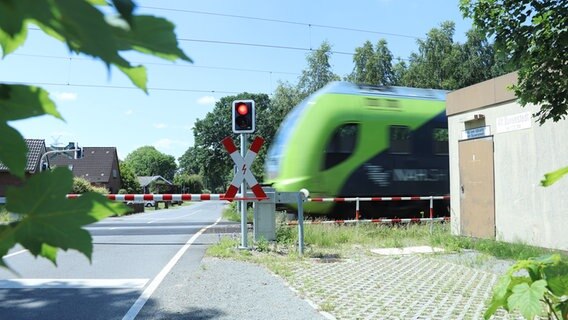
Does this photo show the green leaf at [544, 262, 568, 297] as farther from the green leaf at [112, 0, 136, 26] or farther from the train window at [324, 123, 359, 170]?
the train window at [324, 123, 359, 170]

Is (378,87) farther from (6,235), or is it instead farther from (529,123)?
(6,235)

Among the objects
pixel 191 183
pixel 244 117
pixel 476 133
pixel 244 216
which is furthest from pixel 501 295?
pixel 191 183

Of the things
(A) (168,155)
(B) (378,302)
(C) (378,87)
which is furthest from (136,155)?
(B) (378,302)

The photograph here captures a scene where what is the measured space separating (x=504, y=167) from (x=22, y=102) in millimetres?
10456

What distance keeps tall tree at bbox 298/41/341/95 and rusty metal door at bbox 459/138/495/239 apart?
3224cm

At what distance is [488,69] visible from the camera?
41.1 m

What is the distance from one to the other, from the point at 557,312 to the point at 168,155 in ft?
451

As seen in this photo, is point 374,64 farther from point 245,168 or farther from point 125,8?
point 125,8

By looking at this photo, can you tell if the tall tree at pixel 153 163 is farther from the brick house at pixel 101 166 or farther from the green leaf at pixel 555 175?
the green leaf at pixel 555 175

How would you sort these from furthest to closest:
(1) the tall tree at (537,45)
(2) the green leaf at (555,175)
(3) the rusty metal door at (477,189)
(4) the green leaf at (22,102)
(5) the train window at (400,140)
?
(5) the train window at (400,140)
(3) the rusty metal door at (477,189)
(1) the tall tree at (537,45)
(2) the green leaf at (555,175)
(4) the green leaf at (22,102)

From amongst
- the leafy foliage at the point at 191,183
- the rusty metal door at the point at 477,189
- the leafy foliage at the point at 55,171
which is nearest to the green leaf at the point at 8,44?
the leafy foliage at the point at 55,171

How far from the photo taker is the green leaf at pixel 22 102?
0.65 metres

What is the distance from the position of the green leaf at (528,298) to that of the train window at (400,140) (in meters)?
12.9

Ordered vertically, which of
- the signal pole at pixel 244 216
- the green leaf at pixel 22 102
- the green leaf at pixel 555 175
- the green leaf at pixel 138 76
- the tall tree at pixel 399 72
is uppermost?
the tall tree at pixel 399 72
